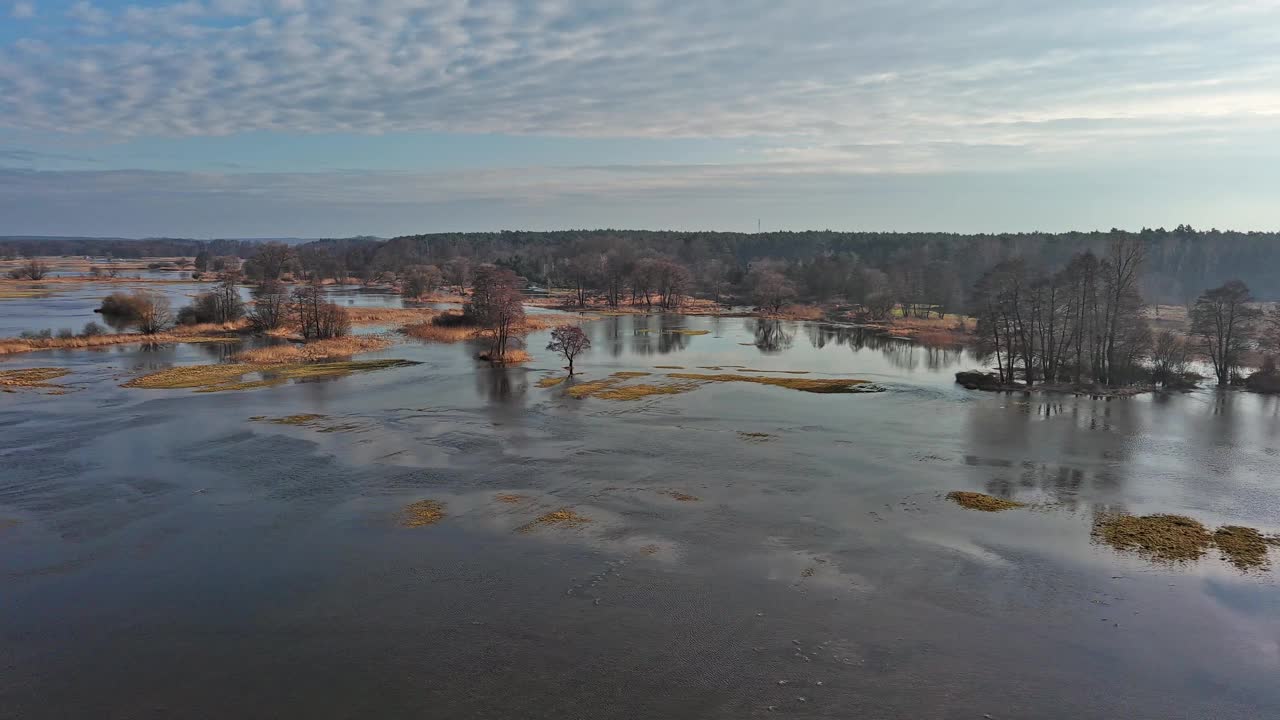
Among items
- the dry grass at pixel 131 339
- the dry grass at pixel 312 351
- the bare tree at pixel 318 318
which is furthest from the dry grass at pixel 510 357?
the dry grass at pixel 131 339

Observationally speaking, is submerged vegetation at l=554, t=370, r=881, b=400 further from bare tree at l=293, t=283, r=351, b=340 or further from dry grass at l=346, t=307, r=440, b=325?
dry grass at l=346, t=307, r=440, b=325

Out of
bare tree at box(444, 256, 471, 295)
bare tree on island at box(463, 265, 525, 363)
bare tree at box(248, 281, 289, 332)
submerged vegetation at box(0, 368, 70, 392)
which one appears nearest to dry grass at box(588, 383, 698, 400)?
bare tree on island at box(463, 265, 525, 363)

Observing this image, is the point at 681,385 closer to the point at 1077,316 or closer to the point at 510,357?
the point at 510,357

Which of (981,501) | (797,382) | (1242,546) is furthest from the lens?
(797,382)

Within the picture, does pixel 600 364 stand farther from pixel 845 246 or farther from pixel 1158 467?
pixel 845 246

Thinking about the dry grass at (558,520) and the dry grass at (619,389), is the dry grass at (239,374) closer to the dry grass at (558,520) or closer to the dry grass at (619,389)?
the dry grass at (619,389)

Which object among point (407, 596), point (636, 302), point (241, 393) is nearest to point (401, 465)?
point (407, 596)

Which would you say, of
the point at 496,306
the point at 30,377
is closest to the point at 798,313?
the point at 496,306
